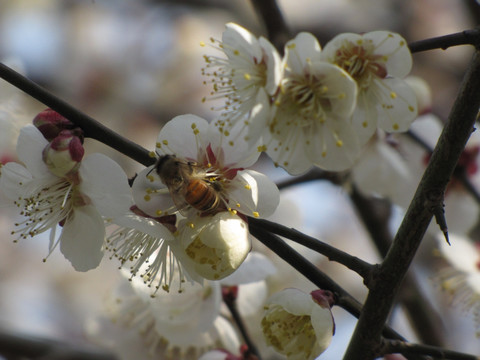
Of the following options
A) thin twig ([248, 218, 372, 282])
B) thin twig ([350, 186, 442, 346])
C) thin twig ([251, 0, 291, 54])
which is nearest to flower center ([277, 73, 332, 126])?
thin twig ([248, 218, 372, 282])

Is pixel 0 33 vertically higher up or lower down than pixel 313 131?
lower down

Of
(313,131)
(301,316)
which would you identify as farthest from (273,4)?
(301,316)

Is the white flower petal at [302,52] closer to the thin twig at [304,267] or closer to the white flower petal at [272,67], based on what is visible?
the white flower petal at [272,67]

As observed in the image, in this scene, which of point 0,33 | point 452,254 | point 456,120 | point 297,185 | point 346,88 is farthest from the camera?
point 0,33

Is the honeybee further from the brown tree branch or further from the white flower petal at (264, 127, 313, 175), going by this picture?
the brown tree branch

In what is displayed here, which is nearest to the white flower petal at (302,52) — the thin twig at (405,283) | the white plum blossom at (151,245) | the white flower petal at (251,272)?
the white plum blossom at (151,245)

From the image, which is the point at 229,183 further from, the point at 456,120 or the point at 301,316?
the point at 456,120

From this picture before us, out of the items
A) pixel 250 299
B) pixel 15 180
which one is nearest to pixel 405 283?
pixel 250 299
